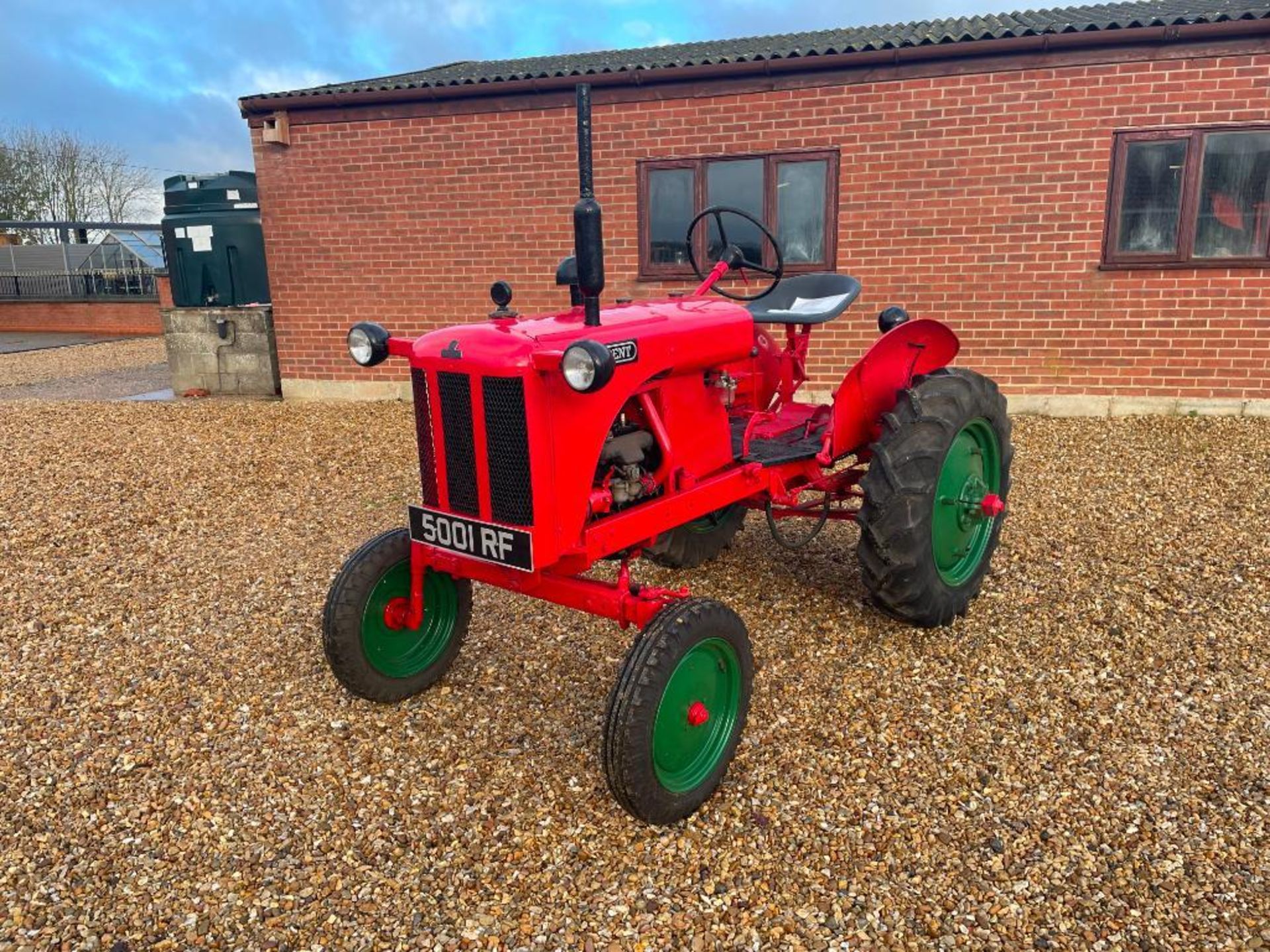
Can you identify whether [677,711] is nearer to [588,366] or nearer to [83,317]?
[588,366]

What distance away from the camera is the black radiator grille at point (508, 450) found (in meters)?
2.45

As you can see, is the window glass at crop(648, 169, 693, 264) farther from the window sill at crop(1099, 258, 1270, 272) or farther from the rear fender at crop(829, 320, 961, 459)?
the rear fender at crop(829, 320, 961, 459)

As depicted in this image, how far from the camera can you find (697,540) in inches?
167

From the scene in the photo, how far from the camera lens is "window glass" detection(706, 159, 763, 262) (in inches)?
298

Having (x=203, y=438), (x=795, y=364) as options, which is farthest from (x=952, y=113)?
(x=203, y=438)

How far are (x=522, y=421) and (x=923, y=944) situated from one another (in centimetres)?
162

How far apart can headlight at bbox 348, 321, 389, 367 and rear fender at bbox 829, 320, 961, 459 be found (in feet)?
5.54

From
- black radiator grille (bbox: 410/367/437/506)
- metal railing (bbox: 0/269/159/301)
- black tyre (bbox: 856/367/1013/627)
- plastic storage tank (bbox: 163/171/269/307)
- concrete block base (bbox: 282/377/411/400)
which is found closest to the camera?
black radiator grille (bbox: 410/367/437/506)

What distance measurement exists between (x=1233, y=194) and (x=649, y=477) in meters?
6.38

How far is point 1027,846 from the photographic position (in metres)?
2.33

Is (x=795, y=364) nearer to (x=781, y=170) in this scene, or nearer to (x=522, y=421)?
(x=522, y=421)

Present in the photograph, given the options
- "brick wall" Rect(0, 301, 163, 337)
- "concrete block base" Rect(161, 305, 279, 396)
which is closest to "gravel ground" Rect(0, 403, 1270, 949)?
"concrete block base" Rect(161, 305, 279, 396)

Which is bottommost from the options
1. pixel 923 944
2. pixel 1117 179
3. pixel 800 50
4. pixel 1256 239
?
pixel 923 944

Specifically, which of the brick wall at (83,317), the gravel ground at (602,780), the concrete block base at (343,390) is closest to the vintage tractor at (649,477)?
the gravel ground at (602,780)
